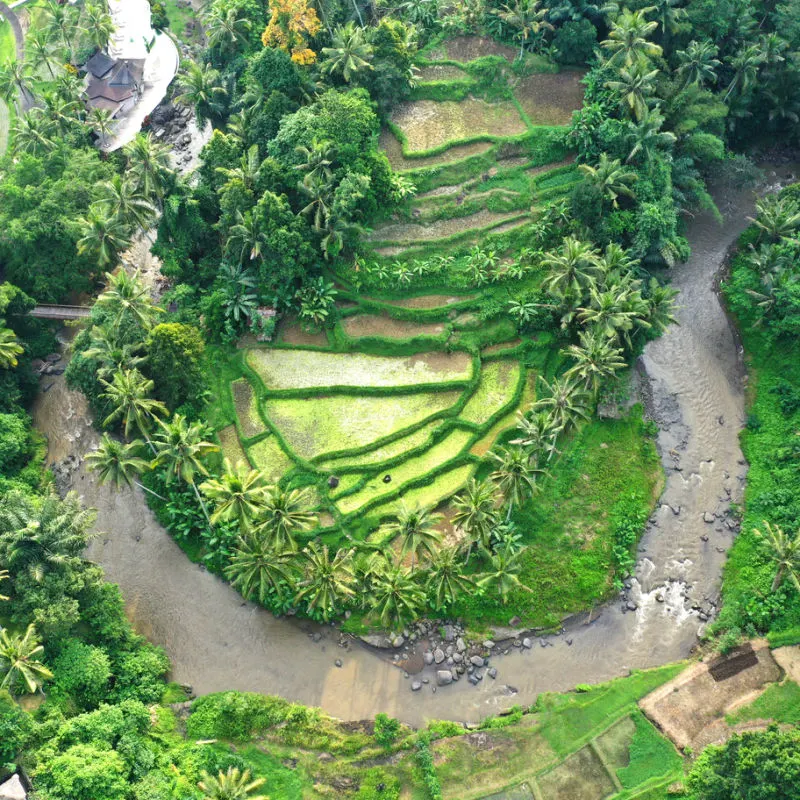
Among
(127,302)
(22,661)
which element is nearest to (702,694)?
(22,661)

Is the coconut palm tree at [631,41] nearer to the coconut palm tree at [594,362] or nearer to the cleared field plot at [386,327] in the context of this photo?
the coconut palm tree at [594,362]

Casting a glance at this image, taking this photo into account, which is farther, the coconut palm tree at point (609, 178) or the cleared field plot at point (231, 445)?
the coconut palm tree at point (609, 178)

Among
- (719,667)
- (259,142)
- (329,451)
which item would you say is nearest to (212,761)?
(329,451)

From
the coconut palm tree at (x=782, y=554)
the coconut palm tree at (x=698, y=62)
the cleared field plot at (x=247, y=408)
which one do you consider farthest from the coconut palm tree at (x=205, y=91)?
the coconut palm tree at (x=782, y=554)

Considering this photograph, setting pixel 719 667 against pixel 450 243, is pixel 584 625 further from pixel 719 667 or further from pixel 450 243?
pixel 450 243

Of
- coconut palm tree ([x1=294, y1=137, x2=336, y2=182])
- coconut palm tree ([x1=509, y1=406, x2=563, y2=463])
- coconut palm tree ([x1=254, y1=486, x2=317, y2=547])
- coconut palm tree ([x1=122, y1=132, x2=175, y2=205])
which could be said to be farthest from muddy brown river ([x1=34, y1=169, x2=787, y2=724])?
coconut palm tree ([x1=294, y1=137, x2=336, y2=182])

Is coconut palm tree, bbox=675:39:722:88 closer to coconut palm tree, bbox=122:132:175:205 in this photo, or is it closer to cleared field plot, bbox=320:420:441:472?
cleared field plot, bbox=320:420:441:472
